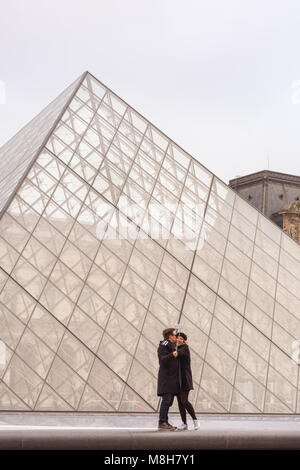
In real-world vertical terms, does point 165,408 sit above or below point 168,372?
below

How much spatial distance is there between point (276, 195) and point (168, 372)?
42005mm

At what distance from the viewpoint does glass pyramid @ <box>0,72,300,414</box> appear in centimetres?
1396

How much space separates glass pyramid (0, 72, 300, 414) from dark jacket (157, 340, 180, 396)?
396 cm

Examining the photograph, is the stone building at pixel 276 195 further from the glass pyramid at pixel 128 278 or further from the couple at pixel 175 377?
the couple at pixel 175 377

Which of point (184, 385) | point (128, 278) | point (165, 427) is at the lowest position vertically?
point (165, 427)

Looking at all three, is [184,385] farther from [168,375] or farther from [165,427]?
[165,427]

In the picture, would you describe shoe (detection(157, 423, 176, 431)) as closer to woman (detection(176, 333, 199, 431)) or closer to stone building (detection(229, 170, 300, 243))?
woman (detection(176, 333, 199, 431))

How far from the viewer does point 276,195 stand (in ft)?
167

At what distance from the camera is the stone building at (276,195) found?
4831cm

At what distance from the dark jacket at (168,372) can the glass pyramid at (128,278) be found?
396cm

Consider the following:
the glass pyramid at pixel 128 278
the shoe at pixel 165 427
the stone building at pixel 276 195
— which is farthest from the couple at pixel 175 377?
the stone building at pixel 276 195

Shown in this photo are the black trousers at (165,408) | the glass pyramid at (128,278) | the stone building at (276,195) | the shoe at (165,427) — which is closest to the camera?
the shoe at (165,427)

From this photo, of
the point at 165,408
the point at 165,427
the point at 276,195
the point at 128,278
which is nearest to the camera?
the point at 165,427

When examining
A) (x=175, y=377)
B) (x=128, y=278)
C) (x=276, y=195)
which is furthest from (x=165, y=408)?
(x=276, y=195)
